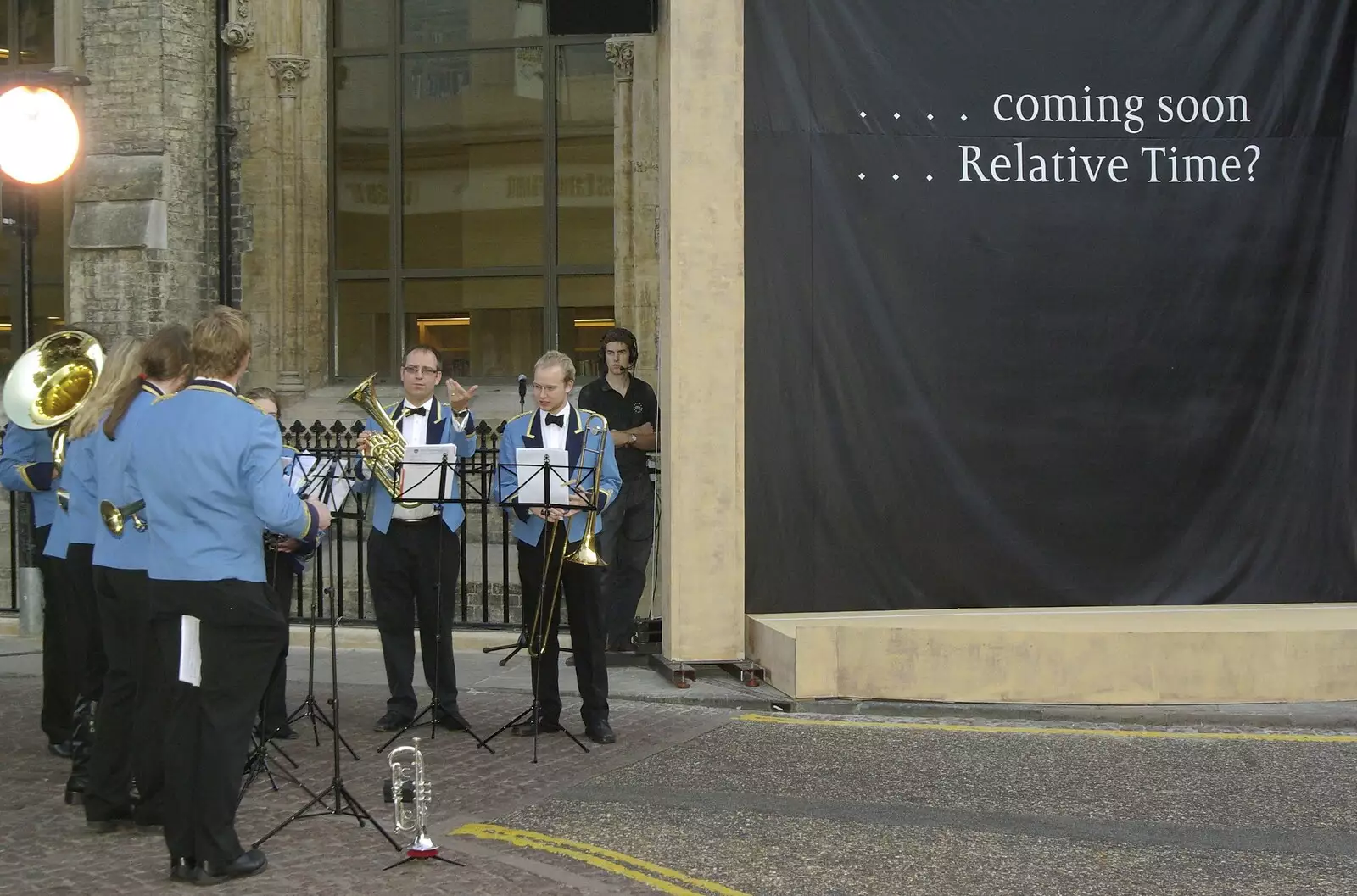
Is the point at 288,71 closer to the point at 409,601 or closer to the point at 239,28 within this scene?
the point at 239,28

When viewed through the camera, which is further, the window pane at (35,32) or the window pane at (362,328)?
the window pane at (35,32)

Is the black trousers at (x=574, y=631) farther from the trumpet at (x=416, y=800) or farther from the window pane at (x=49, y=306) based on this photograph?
the window pane at (x=49, y=306)

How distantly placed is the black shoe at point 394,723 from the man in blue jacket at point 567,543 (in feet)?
2.07

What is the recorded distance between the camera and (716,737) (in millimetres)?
8703

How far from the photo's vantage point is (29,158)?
12.0 meters

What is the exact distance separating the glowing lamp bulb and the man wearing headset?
4352 mm

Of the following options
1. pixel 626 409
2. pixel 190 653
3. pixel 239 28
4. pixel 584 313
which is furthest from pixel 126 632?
pixel 239 28

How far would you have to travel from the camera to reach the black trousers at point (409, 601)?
351 inches

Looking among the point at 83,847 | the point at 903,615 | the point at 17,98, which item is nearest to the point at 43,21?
the point at 17,98

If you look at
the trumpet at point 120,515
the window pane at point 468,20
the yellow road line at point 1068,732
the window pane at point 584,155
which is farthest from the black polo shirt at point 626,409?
the window pane at point 468,20

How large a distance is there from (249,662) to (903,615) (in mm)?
5353

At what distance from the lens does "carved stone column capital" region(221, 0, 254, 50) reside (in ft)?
64.0

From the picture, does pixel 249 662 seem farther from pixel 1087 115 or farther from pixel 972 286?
pixel 1087 115

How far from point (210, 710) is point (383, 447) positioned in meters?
2.50
